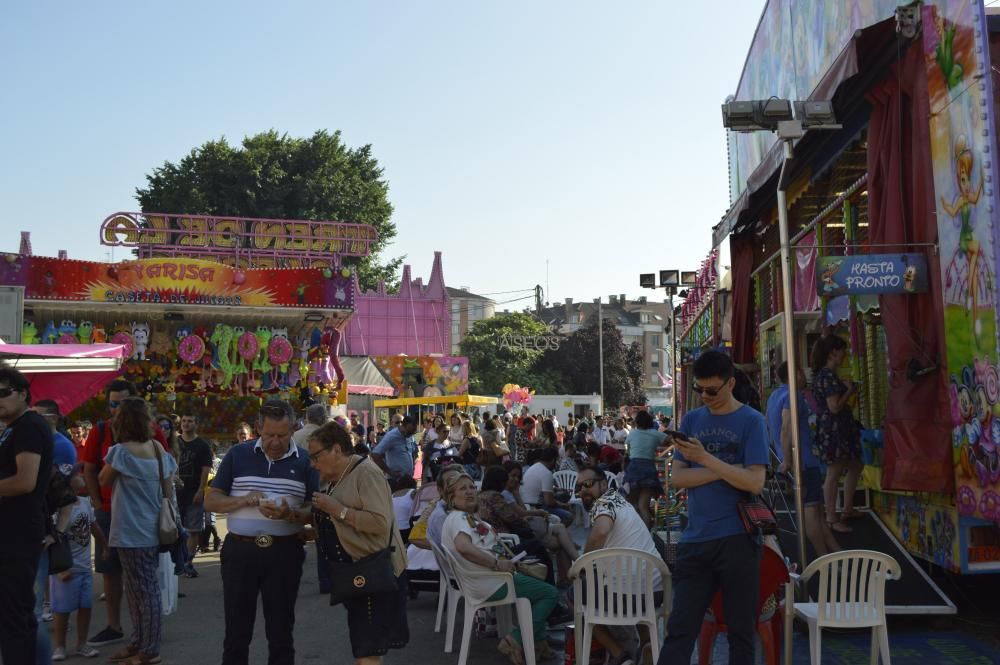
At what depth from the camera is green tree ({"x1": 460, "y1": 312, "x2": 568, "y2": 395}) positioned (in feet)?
202

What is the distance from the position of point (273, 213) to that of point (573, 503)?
33.6 meters

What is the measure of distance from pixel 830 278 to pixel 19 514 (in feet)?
18.0

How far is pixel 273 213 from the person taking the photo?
149 feet

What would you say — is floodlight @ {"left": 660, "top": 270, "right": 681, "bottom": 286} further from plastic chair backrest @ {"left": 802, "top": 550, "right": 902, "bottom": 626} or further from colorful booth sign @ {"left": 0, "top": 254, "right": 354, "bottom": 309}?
plastic chair backrest @ {"left": 802, "top": 550, "right": 902, "bottom": 626}

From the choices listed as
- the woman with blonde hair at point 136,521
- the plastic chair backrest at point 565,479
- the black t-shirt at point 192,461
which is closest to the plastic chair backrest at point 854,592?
the woman with blonde hair at point 136,521

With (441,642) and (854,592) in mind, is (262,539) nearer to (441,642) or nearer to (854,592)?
(441,642)

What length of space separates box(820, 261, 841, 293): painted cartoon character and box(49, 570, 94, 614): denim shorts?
18.8 feet

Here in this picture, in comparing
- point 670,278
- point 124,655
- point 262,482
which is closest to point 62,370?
point 124,655

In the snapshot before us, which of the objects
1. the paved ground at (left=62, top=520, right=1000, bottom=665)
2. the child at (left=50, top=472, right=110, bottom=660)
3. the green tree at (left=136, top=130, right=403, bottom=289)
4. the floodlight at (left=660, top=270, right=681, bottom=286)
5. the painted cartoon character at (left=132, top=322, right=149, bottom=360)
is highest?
the green tree at (left=136, top=130, right=403, bottom=289)

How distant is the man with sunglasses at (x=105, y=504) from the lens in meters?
7.34

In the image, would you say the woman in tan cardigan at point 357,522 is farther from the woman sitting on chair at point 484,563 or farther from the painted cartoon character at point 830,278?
the painted cartoon character at point 830,278

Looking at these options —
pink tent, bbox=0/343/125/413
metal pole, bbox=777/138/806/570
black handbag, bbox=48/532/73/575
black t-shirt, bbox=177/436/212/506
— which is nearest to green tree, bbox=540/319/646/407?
black t-shirt, bbox=177/436/212/506

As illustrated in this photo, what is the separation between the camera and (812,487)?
7.77 metres

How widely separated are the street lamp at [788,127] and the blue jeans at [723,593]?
2.11 meters
